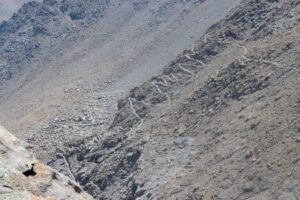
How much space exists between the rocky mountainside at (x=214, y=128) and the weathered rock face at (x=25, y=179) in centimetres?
1239

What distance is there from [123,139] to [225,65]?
7.42 m

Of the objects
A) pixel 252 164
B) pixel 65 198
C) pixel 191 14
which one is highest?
pixel 65 198

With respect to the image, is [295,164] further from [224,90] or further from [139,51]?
[139,51]

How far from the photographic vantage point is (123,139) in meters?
36.9

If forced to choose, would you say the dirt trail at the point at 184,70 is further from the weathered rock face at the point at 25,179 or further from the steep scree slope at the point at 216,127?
the weathered rock face at the point at 25,179

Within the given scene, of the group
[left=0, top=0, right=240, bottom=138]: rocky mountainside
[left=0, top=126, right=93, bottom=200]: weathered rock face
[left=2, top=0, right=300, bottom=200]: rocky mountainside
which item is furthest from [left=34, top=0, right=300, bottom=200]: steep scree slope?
[left=0, top=126, right=93, bottom=200]: weathered rock face

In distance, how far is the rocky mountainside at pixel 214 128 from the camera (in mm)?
24484

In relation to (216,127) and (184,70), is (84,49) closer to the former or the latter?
(184,70)

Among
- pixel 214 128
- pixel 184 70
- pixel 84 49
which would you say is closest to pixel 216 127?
pixel 214 128

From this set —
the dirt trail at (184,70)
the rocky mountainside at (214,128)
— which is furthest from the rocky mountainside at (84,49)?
the rocky mountainside at (214,128)

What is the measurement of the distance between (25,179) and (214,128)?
850 inches

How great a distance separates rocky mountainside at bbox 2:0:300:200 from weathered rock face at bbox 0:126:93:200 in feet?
40.7

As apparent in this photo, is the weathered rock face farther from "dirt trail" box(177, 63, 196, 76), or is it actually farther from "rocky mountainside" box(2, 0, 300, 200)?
"dirt trail" box(177, 63, 196, 76)

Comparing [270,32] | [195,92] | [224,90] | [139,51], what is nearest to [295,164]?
[224,90]
